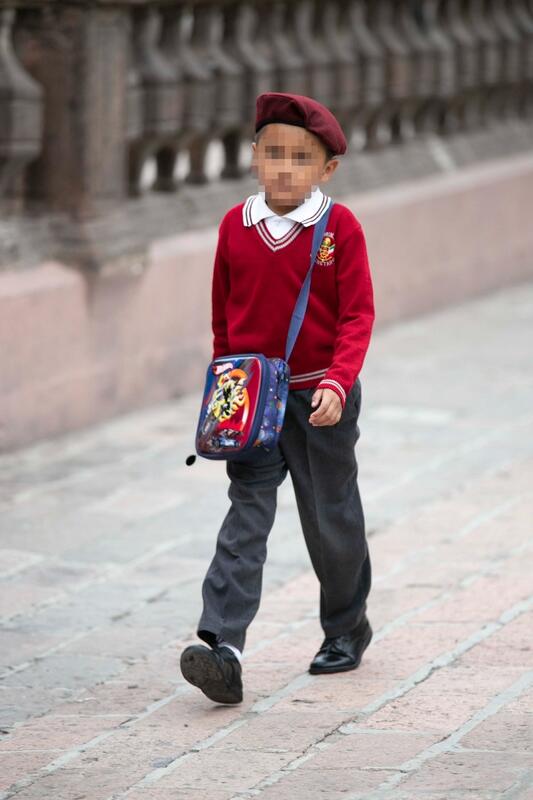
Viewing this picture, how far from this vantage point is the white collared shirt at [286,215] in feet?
14.4

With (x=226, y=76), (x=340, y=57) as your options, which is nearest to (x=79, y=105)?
(x=226, y=76)

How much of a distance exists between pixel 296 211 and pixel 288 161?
122 millimetres

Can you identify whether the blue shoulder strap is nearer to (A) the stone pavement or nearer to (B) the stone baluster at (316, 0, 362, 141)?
A: (A) the stone pavement

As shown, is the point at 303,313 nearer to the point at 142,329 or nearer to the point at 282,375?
the point at 282,375

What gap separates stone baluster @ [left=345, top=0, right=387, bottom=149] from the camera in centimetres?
980

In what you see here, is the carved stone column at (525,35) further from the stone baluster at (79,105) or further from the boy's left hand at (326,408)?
the boy's left hand at (326,408)

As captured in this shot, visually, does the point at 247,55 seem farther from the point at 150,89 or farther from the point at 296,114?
the point at 296,114

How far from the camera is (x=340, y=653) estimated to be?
4.77 meters

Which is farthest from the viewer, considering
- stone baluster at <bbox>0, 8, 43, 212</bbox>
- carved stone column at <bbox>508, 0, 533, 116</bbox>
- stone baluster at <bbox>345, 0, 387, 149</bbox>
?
carved stone column at <bbox>508, 0, 533, 116</bbox>

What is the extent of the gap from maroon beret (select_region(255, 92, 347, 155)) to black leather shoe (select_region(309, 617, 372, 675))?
4.25ft

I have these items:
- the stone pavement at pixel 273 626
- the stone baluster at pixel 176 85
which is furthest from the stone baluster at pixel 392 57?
the stone pavement at pixel 273 626

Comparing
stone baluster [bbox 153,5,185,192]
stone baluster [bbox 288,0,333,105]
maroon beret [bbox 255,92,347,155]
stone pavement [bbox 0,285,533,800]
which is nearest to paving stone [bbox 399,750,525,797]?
stone pavement [bbox 0,285,533,800]

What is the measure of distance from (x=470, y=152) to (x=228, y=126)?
2974mm

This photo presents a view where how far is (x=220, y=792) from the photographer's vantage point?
12.7 feet
